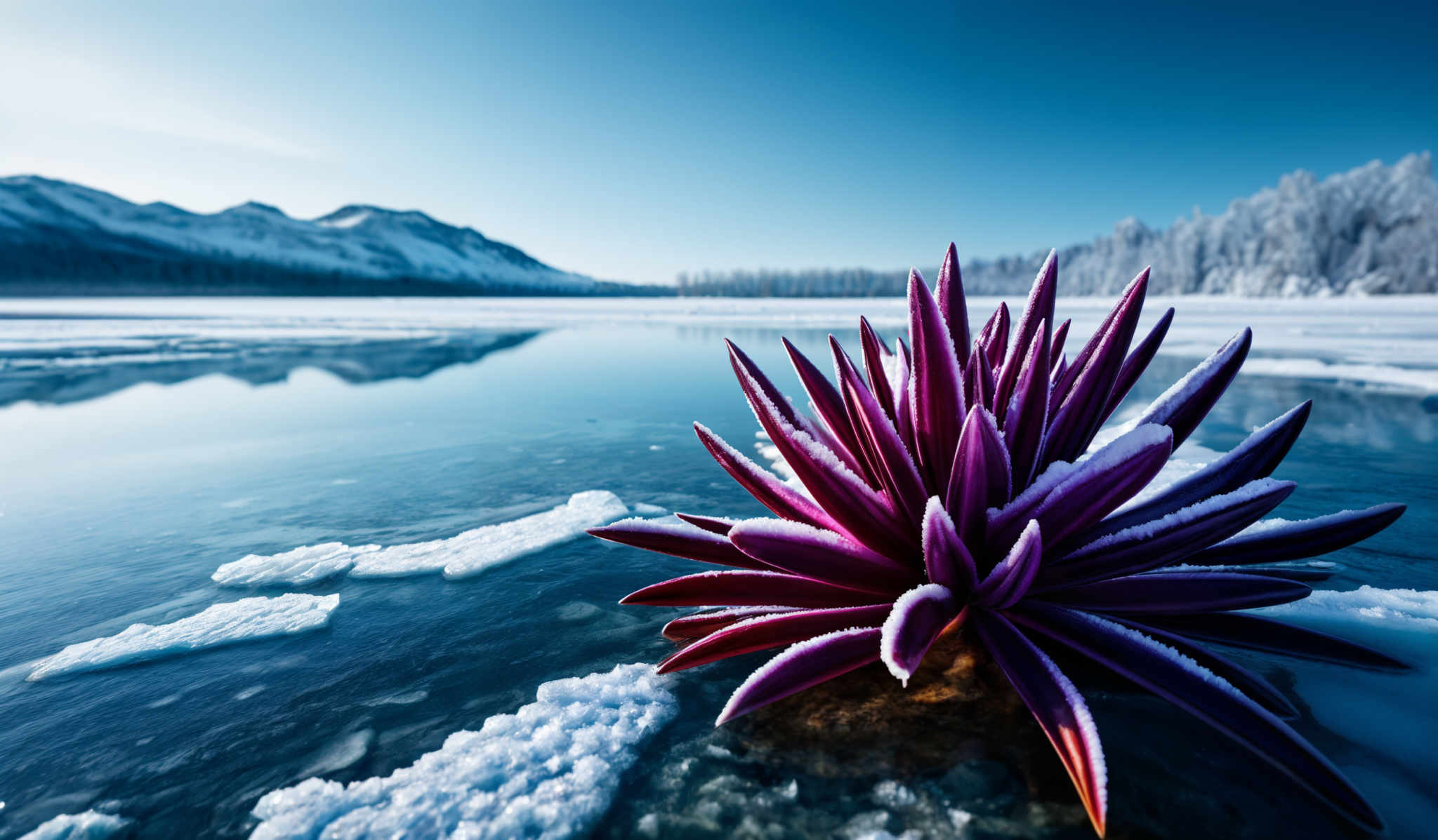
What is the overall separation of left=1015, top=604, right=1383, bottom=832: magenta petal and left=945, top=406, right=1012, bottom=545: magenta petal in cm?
21

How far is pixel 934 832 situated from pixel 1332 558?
188 cm

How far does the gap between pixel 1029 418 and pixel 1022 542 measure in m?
0.34

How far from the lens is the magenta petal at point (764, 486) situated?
1213 millimetres

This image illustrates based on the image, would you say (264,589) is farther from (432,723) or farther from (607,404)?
(607,404)

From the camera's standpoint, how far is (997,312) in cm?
143

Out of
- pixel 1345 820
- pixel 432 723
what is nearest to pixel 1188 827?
pixel 1345 820

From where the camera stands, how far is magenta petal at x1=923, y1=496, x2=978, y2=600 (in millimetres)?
911

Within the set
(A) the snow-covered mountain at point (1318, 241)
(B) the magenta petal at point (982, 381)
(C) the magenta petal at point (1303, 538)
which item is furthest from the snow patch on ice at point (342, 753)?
(A) the snow-covered mountain at point (1318, 241)

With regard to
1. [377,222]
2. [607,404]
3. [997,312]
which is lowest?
[607,404]

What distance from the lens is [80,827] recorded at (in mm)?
965

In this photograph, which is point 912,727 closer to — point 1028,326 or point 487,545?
point 1028,326

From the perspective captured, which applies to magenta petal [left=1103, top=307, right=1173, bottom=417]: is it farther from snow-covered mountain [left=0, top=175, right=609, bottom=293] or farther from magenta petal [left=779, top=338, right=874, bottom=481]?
snow-covered mountain [left=0, top=175, right=609, bottom=293]

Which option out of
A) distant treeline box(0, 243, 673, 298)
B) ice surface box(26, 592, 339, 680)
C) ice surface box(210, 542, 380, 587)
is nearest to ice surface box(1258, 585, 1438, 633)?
ice surface box(26, 592, 339, 680)

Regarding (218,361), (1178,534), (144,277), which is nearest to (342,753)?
(1178,534)
